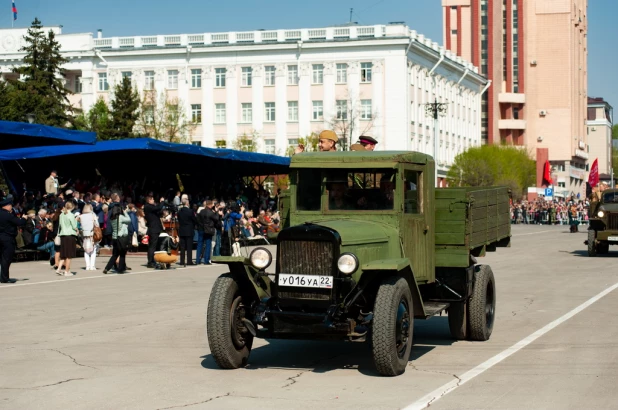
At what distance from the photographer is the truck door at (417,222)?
10.8m

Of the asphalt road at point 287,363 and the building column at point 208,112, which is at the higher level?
the building column at point 208,112

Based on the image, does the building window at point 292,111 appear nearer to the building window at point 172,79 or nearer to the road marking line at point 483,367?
the building window at point 172,79

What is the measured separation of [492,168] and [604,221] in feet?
224

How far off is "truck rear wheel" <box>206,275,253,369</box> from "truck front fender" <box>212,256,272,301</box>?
0.10 metres

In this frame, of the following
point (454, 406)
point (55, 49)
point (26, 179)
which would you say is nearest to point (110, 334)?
point (454, 406)

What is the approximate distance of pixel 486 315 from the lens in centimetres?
1263

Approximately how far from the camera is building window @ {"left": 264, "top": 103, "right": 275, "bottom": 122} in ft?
290

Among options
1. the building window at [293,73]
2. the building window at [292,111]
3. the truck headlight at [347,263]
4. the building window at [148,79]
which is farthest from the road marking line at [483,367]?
the building window at [148,79]

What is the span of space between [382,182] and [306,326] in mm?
1866

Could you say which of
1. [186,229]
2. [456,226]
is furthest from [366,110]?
[456,226]

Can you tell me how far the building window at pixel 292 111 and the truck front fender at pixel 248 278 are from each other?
255ft

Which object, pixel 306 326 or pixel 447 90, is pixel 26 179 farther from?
pixel 447 90

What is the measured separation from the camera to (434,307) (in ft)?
37.9

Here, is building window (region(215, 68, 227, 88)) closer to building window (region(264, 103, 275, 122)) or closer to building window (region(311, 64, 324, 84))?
building window (region(264, 103, 275, 122))
